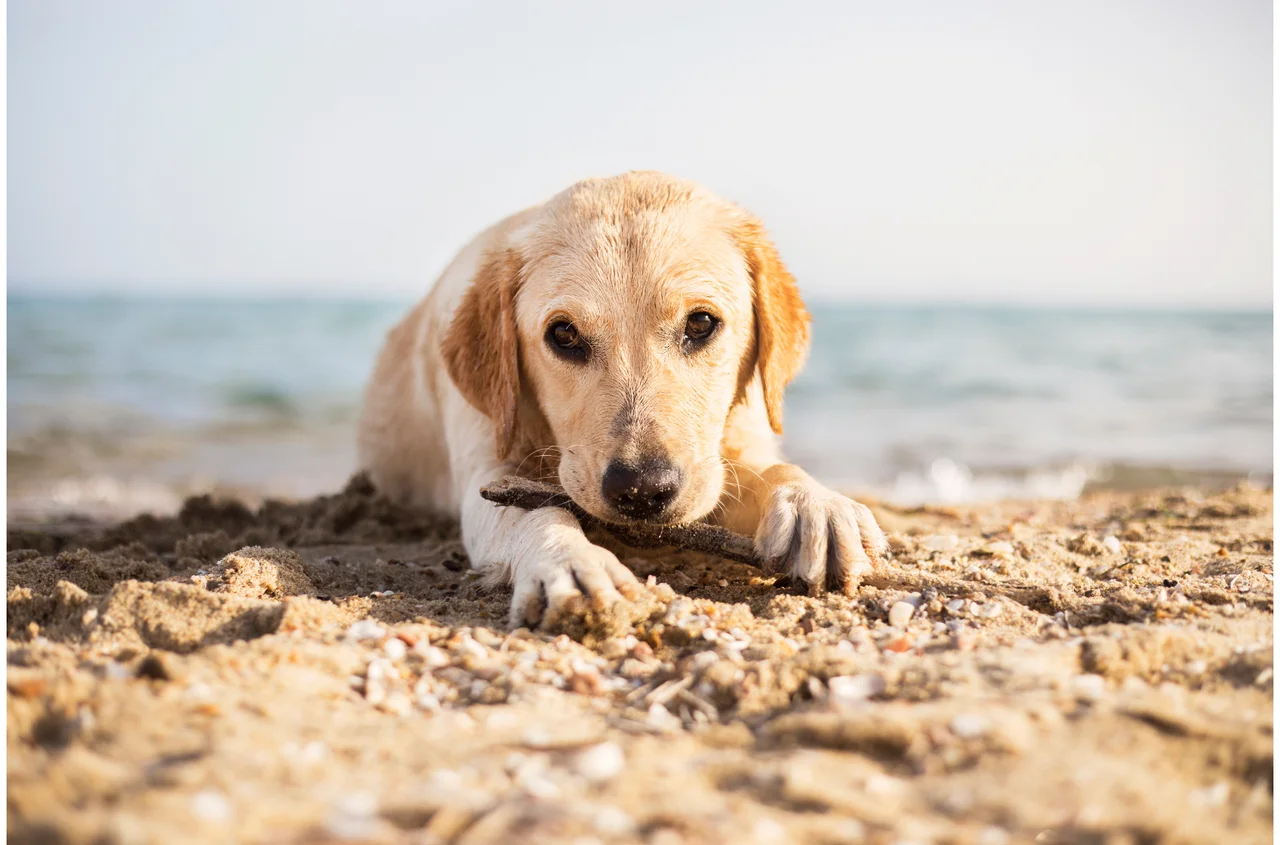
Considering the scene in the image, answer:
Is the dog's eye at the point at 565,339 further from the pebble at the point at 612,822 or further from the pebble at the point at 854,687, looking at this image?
the pebble at the point at 612,822

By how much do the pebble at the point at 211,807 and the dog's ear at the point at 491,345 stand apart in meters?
2.61

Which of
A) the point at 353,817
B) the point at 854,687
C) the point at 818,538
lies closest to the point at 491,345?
the point at 818,538

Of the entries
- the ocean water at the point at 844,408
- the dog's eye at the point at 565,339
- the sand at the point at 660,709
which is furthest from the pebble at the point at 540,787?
the ocean water at the point at 844,408

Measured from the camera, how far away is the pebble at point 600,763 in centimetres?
193

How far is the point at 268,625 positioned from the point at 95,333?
83.4 feet

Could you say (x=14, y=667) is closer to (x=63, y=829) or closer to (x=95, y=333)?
(x=63, y=829)

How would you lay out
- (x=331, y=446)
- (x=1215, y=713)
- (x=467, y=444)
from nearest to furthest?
(x=1215, y=713) < (x=467, y=444) < (x=331, y=446)

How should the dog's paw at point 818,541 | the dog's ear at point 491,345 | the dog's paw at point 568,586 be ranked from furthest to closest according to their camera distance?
1. the dog's ear at point 491,345
2. the dog's paw at point 818,541
3. the dog's paw at point 568,586

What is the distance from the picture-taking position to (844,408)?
16078mm

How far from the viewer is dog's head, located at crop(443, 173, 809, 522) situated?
3476mm

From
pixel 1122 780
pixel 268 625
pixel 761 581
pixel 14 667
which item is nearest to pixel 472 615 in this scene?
pixel 268 625

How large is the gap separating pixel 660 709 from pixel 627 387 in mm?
1521

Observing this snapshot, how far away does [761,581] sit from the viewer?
3498 millimetres

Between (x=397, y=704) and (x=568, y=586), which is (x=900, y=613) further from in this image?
(x=397, y=704)
